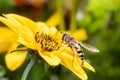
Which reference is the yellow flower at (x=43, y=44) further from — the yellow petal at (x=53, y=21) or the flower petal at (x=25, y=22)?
the yellow petal at (x=53, y=21)

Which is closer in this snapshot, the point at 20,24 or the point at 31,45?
the point at 31,45

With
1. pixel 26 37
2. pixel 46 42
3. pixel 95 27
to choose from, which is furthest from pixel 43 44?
pixel 95 27

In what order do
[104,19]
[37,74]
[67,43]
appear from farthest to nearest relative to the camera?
1. [104,19]
2. [37,74]
3. [67,43]

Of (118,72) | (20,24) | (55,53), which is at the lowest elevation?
(118,72)

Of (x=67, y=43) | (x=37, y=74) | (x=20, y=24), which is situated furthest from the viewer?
(x=37, y=74)

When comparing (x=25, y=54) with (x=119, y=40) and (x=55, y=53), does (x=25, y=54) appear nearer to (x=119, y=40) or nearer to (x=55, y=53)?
(x=55, y=53)

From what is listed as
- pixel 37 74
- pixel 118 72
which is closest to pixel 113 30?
pixel 118 72

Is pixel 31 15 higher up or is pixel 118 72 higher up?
pixel 31 15

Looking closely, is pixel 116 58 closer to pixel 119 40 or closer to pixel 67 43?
pixel 119 40
